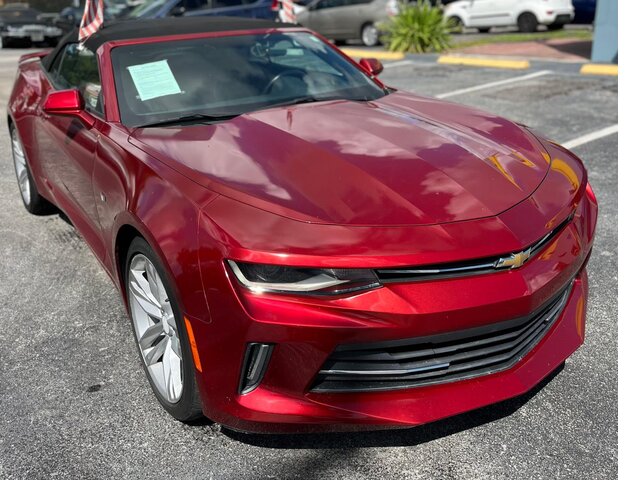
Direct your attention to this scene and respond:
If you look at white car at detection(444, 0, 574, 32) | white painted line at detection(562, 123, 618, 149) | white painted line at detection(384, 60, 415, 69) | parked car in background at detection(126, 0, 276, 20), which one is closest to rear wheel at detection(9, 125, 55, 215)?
Result: white painted line at detection(562, 123, 618, 149)

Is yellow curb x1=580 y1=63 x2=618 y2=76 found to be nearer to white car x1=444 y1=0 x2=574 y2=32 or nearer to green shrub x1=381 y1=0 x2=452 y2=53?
green shrub x1=381 y1=0 x2=452 y2=53

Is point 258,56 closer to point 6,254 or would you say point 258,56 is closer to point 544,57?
point 6,254

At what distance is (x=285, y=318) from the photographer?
2.26m

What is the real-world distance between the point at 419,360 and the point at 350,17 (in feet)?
52.0

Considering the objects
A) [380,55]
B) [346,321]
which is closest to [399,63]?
[380,55]

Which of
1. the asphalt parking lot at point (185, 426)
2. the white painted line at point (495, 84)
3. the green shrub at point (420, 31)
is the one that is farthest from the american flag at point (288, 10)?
the asphalt parking lot at point (185, 426)

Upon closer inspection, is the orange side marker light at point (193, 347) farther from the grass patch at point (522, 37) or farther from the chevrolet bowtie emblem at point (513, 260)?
the grass patch at point (522, 37)

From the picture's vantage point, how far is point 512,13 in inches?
744

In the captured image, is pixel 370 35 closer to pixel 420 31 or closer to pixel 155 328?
pixel 420 31

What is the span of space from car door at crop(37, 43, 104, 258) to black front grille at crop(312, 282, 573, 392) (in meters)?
1.66

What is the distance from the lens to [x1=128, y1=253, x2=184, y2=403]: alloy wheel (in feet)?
9.05

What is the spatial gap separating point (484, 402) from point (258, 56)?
8.10ft

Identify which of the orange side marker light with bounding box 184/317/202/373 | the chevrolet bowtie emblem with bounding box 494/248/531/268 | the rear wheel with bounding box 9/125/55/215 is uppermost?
the chevrolet bowtie emblem with bounding box 494/248/531/268
